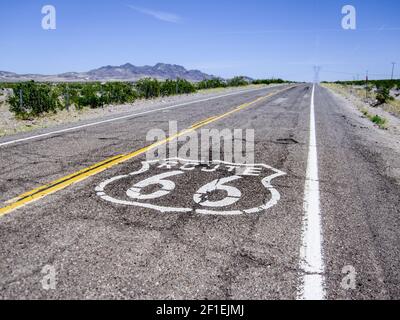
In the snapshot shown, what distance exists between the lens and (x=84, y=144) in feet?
26.1

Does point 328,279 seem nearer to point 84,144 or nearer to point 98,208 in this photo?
point 98,208

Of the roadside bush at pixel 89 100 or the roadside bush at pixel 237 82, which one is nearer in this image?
the roadside bush at pixel 89 100

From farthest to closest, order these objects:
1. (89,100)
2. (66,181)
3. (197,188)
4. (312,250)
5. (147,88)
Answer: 1. (147,88)
2. (89,100)
3. (66,181)
4. (197,188)
5. (312,250)

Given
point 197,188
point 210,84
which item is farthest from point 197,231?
point 210,84

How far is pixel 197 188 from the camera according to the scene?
194 inches

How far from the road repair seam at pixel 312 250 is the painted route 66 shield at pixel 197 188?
48 cm

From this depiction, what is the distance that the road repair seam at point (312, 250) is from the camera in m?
2.62

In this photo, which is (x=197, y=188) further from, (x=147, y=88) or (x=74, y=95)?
(x=147, y=88)

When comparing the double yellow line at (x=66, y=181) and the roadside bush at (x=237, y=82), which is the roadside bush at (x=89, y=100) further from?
the roadside bush at (x=237, y=82)

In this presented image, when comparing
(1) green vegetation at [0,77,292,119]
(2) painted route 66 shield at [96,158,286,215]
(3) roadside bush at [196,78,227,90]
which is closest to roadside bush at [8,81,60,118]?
(1) green vegetation at [0,77,292,119]

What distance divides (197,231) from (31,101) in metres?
16.1

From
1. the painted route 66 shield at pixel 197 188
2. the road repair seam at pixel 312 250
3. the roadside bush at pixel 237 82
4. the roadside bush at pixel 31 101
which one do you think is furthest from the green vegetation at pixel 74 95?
the roadside bush at pixel 237 82

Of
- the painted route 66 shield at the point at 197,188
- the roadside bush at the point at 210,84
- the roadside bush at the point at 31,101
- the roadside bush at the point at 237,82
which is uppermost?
the roadside bush at the point at 237,82
